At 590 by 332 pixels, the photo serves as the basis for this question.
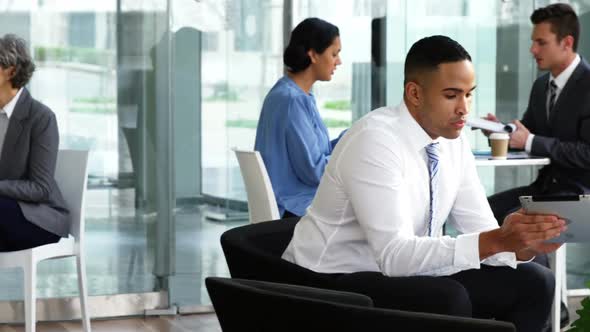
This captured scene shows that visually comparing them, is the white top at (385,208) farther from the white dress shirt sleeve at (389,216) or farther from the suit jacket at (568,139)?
the suit jacket at (568,139)

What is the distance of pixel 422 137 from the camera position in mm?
3178

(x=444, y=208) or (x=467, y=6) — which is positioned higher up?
(x=467, y=6)

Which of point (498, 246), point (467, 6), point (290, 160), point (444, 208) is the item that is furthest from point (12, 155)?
point (467, 6)

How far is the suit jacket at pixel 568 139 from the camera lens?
17.0ft

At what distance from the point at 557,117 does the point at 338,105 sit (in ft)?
4.89

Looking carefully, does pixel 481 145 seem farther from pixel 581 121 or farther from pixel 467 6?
pixel 581 121

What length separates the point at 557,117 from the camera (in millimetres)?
5332

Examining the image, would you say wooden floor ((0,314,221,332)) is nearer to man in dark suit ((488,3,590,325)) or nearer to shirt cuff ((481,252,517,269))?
man in dark suit ((488,3,590,325))

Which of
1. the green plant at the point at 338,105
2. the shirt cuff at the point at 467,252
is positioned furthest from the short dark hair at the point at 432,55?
the green plant at the point at 338,105

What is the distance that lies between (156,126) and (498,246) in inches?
133

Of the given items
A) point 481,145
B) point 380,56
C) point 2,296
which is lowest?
point 2,296

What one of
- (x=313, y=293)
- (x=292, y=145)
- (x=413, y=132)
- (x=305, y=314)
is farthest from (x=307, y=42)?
(x=305, y=314)

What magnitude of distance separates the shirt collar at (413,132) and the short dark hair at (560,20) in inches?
97.9

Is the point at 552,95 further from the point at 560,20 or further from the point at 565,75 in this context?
the point at 560,20
